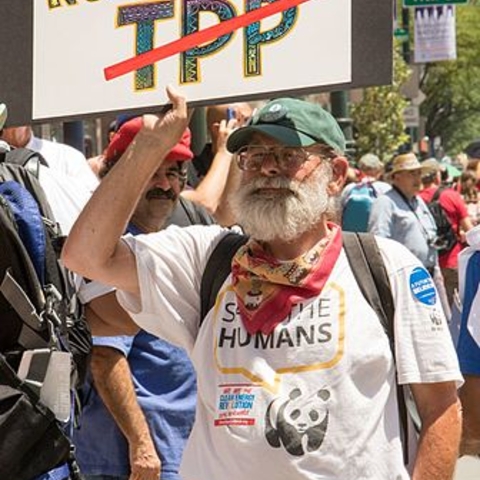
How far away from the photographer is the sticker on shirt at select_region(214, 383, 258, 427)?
3416mm

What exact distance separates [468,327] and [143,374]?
1143 mm

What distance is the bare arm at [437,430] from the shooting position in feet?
11.4

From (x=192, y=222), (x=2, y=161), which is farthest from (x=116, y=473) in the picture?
(x=2, y=161)

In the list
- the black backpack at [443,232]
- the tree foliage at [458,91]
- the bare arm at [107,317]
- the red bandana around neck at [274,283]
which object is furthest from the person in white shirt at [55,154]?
the tree foliage at [458,91]

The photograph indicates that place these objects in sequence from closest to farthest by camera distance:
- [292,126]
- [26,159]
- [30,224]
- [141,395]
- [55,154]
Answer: [30,224]
[292,126]
[26,159]
[141,395]
[55,154]

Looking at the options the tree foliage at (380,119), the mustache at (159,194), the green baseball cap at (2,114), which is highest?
the tree foliage at (380,119)

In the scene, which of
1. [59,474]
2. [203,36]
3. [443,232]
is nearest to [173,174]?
[203,36]

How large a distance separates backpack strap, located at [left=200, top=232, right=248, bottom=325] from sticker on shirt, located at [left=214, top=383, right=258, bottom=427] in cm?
26

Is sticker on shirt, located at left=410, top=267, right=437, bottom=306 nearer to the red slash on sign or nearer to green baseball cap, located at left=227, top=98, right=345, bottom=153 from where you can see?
green baseball cap, located at left=227, top=98, right=345, bottom=153

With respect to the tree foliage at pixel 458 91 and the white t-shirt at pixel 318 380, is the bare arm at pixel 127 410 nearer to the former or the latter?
the white t-shirt at pixel 318 380

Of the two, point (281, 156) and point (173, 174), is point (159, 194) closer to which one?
point (173, 174)

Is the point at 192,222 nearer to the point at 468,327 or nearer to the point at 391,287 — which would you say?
the point at 468,327

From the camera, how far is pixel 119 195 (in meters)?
3.55

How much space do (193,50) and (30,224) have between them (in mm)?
605
